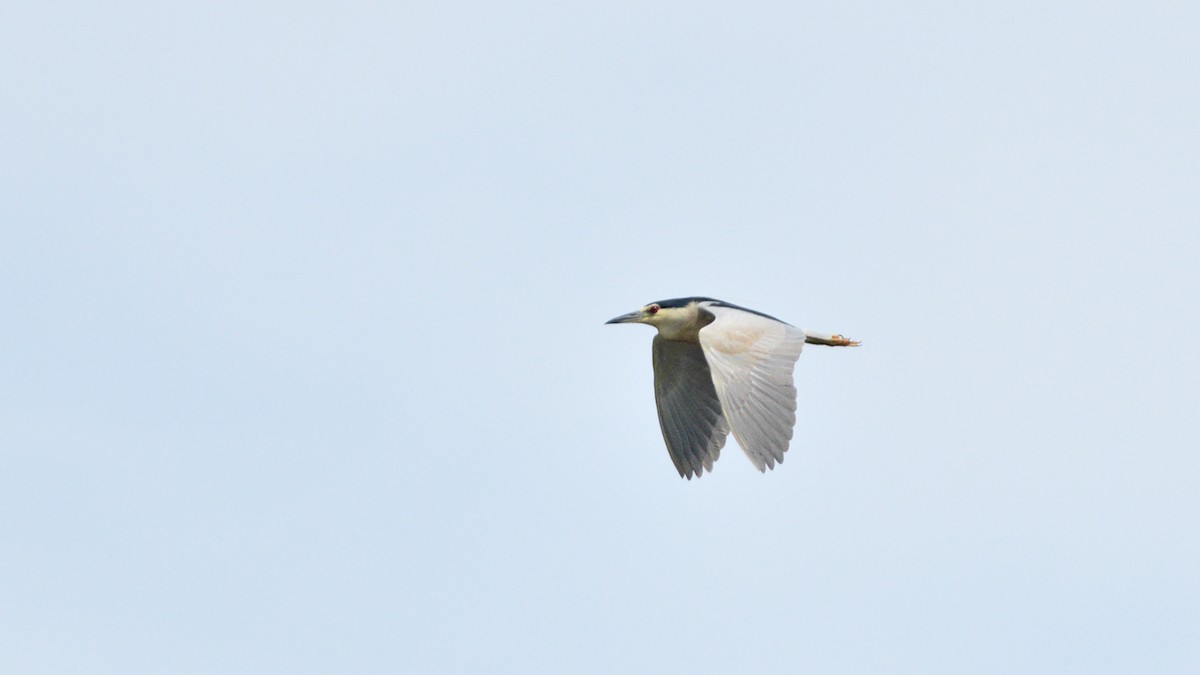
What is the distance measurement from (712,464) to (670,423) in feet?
2.34

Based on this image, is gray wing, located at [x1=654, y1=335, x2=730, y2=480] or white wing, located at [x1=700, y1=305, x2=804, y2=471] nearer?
white wing, located at [x1=700, y1=305, x2=804, y2=471]

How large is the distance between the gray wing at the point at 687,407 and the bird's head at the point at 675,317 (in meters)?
0.21

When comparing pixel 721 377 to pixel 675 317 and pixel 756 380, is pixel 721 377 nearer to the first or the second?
→ pixel 756 380

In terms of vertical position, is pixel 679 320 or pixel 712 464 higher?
pixel 679 320

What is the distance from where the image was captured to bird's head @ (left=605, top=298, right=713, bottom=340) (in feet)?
53.6

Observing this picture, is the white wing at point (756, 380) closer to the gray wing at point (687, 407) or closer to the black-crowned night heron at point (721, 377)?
the black-crowned night heron at point (721, 377)

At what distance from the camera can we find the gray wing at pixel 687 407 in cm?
1631

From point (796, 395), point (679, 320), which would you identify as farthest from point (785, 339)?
point (679, 320)

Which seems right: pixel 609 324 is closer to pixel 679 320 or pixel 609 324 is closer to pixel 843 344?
pixel 679 320

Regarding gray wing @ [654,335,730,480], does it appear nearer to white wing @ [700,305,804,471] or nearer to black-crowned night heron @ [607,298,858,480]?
black-crowned night heron @ [607,298,858,480]

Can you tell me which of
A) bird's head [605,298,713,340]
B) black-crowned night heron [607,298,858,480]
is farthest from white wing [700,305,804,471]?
bird's head [605,298,713,340]

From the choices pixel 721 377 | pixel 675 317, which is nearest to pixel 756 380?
pixel 721 377

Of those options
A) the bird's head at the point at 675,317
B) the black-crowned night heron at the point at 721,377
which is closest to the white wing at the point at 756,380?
the black-crowned night heron at the point at 721,377

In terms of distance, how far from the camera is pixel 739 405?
1350cm
